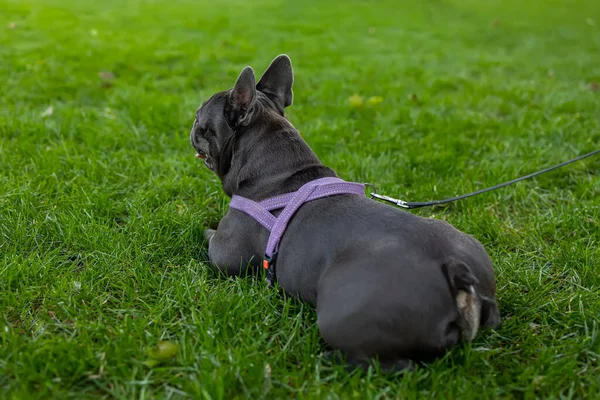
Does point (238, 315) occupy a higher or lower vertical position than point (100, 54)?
lower

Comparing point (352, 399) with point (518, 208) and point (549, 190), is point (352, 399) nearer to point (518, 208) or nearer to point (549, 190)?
point (518, 208)

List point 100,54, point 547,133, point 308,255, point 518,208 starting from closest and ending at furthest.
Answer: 1. point 308,255
2. point 518,208
3. point 547,133
4. point 100,54

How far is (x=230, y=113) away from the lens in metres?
3.26

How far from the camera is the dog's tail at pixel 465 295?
7.45ft

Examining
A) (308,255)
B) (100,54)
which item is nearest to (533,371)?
(308,255)

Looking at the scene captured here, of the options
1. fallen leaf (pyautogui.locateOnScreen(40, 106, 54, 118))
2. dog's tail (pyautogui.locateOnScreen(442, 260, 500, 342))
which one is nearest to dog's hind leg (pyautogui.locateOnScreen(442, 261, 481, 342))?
dog's tail (pyautogui.locateOnScreen(442, 260, 500, 342))

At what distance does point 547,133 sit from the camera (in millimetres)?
5426

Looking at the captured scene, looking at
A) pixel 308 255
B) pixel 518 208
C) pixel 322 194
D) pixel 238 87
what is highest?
pixel 238 87

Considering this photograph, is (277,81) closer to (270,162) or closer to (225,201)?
(270,162)

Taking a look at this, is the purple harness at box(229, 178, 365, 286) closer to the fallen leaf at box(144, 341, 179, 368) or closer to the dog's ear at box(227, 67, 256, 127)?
the dog's ear at box(227, 67, 256, 127)

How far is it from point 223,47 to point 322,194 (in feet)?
21.2

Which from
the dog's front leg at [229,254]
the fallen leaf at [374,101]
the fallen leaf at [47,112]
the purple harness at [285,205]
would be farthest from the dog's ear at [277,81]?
the fallen leaf at [47,112]

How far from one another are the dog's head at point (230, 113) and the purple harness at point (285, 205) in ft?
1.78

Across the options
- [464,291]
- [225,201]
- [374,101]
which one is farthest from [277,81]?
[374,101]
